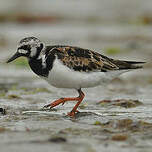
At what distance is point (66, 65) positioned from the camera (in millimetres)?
5699

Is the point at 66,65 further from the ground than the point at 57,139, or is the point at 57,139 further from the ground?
the point at 66,65

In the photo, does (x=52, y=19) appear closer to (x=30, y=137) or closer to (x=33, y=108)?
(x=33, y=108)

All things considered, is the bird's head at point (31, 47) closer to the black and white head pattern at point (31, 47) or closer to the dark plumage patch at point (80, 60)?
the black and white head pattern at point (31, 47)

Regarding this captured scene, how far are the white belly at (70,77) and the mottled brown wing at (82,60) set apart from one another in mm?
56

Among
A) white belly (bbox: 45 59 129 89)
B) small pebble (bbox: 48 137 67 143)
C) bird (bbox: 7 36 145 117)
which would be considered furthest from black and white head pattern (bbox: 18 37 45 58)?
small pebble (bbox: 48 137 67 143)

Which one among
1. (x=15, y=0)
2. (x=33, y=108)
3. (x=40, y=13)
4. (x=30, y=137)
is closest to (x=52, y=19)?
(x=40, y=13)

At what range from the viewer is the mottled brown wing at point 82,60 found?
18.8ft

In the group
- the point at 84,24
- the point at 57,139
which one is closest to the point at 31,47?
the point at 57,139

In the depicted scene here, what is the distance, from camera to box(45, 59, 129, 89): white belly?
560cm

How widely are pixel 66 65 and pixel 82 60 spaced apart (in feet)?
0.80

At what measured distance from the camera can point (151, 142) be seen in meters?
4.33

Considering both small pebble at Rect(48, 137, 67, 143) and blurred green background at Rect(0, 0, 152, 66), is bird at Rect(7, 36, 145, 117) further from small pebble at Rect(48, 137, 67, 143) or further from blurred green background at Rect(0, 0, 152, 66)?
blurred green background at Rect(0, 0, 152, 66)

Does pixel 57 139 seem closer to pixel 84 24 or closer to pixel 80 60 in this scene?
pixel 80 60

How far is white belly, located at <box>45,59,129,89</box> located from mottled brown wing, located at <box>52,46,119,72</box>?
0.06 meters
